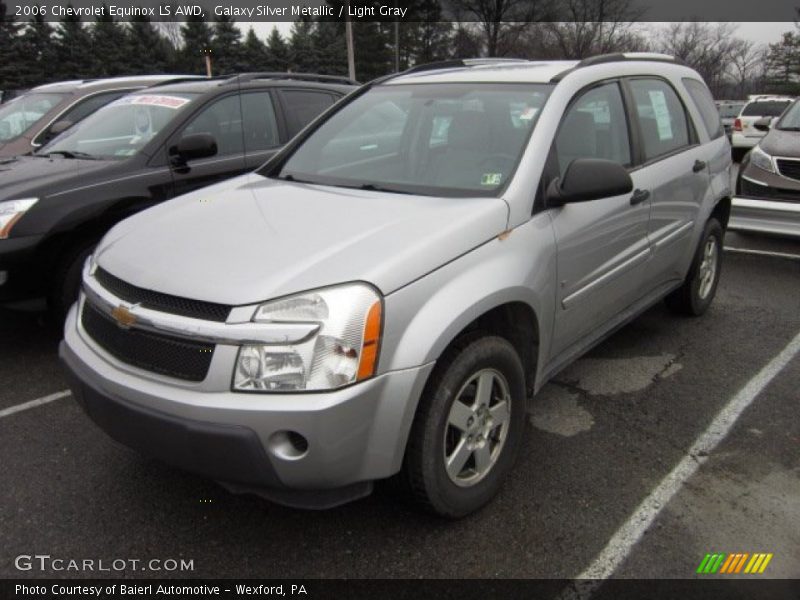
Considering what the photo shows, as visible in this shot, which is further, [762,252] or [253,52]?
[253,52]

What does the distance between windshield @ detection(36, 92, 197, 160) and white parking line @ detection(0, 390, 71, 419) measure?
1.78 metres

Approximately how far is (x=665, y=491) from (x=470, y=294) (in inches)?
50.2

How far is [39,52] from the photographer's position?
128ft

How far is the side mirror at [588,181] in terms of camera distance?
2.83 metres

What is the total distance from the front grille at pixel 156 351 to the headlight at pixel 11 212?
6.11 ft

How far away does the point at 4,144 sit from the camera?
709 centimetres

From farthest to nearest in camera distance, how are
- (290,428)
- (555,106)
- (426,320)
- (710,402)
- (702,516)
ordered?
(710,402) < (555,106) < (702,516) < (426,320) < (290,428)

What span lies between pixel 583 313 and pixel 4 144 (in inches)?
261

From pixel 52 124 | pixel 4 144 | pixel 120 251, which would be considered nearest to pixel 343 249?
pixel 120 251

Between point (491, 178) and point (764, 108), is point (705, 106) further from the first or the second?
point (764, 108)

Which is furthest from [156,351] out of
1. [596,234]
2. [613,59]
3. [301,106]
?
[301,106]

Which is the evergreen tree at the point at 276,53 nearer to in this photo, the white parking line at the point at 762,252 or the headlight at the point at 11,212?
the white parking line at the point at 762,252

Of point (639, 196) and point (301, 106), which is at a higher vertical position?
point (301, 106)

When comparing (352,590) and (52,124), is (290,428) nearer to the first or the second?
(352,590)
